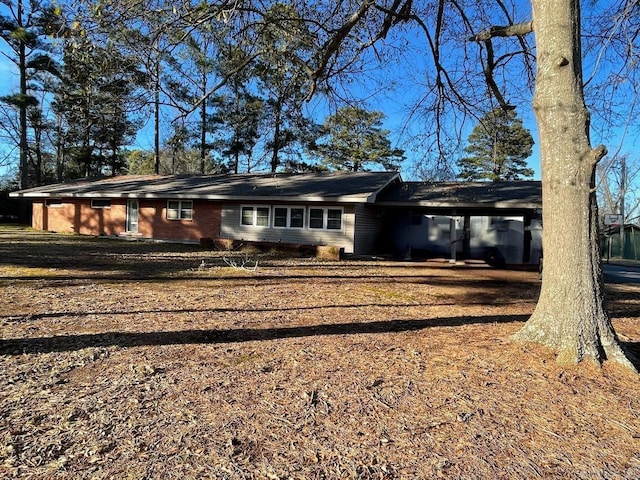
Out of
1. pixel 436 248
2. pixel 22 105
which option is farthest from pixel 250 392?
pixel 22 105

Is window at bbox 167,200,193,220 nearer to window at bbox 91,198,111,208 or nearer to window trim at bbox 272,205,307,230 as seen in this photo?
window at bbox 91,198,111,208

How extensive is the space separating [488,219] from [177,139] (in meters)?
13.5

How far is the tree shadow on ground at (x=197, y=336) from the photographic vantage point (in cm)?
429

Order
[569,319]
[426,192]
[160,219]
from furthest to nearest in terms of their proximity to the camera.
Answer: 1. [160,219]
2. [426,192]
3. [569,319]

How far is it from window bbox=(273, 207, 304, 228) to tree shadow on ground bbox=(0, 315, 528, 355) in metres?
11.9

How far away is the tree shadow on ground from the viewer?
4.29 meters

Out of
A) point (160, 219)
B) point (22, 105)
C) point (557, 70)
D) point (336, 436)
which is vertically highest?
point (22, 105)

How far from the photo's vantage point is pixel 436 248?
17.5 metres

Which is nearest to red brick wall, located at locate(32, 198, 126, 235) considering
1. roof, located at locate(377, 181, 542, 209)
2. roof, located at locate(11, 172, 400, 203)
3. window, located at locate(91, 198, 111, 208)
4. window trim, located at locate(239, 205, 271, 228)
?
window, located at locate(91, 198, 111, 208)

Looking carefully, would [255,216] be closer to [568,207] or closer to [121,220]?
[121,220]

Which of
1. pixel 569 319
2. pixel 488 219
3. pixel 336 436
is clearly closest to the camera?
pixel 336 436

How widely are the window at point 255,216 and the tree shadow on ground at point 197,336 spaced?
42.2 ft

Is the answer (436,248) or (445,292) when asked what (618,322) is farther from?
(436,248)

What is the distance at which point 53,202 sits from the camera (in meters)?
23.6
